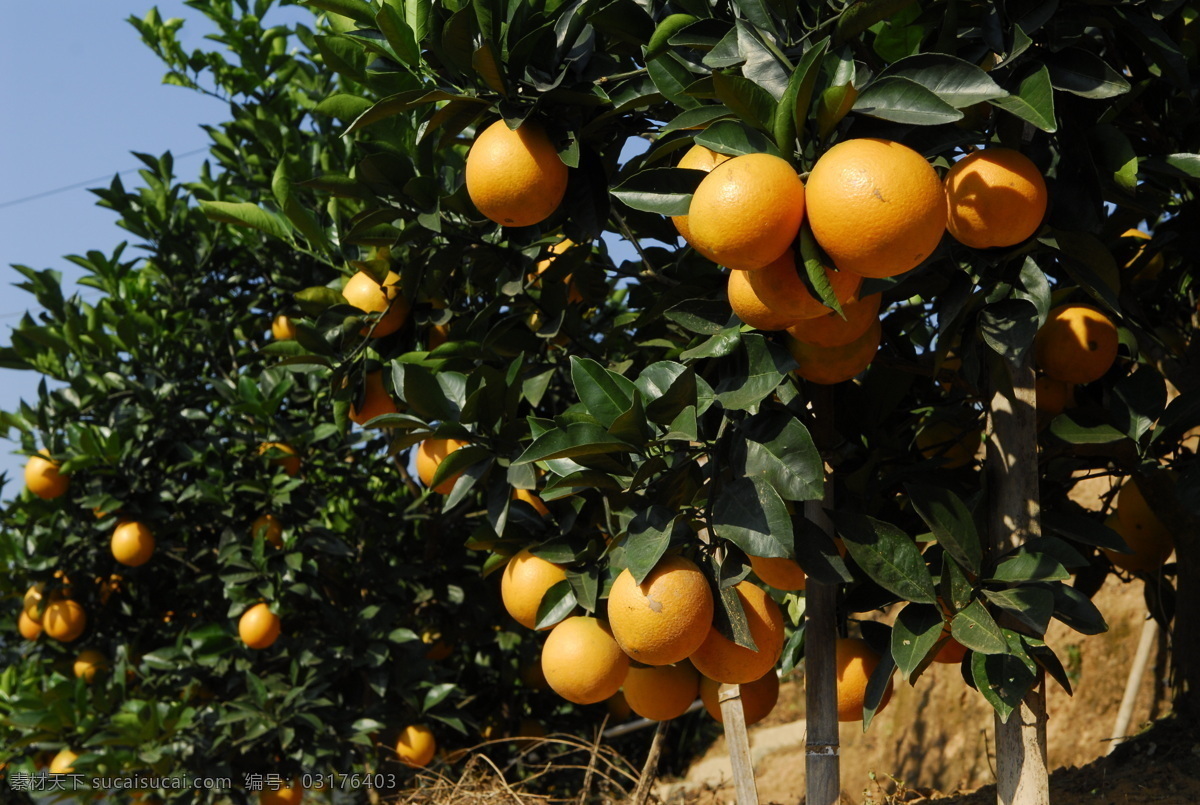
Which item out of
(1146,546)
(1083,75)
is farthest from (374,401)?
(1146,546)

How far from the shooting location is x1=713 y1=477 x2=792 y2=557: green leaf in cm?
127

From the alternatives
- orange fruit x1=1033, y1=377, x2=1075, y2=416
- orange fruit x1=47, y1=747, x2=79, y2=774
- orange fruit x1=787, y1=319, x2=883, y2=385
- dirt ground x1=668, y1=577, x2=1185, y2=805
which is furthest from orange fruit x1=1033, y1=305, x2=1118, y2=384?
orange fruit x1=47, y1=747, x2=79, y2=774

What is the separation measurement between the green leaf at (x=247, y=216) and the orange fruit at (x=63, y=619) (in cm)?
202

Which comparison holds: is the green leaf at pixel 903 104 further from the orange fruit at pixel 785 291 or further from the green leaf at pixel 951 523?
the green leaf at pixel 951 523

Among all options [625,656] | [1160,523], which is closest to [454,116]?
[625,656]

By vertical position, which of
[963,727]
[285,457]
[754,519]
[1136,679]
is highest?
[754,519]

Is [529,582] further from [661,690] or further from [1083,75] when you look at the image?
[1083,75]

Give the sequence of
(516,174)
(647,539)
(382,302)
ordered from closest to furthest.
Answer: (647,539)
(516,174)
(382,302)

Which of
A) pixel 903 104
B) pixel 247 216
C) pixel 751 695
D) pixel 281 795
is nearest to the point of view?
pixel 903 104

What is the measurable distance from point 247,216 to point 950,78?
78.0 inches

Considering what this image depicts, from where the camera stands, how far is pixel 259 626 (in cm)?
318

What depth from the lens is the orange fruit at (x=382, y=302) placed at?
7.53ft

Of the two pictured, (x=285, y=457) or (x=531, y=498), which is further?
(x=285, y=457)

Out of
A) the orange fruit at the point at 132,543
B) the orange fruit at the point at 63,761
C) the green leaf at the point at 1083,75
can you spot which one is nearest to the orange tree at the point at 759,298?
the green leaf at the point at 1083,75
